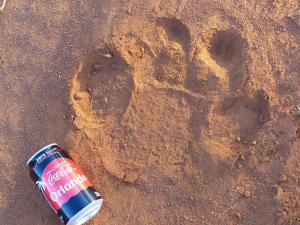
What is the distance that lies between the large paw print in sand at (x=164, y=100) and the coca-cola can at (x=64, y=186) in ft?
0.67

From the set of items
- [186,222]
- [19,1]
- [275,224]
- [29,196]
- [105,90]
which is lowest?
[29,196]

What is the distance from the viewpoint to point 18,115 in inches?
88.6

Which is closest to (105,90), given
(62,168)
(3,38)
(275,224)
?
(62,168)

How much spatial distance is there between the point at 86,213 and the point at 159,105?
60 cm

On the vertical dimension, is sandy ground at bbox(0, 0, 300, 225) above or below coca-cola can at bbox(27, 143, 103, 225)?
above

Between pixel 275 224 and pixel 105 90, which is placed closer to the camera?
pixel 275 224

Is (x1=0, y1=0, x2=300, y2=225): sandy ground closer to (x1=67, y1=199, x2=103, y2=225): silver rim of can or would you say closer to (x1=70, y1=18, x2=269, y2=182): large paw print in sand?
(x1=70, y1=18, x2=269, y2=182): large paw print in sand

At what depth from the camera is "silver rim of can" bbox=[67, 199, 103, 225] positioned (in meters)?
1.90

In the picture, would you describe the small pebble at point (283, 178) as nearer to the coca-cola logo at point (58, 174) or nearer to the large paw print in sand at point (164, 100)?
the large paw print in sand at point (164, 100)

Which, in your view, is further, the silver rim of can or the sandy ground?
the sandy ground

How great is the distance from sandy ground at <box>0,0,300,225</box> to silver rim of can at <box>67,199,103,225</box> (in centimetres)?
13

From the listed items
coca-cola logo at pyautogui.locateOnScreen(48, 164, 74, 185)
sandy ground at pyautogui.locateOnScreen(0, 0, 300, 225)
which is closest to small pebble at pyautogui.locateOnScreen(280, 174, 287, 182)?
sandy ground at pyautogui.locateOnScreen(0, 0, 300, 225)

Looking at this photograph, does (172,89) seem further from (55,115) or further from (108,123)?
(55,115)

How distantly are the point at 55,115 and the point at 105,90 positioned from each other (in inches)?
10.6
